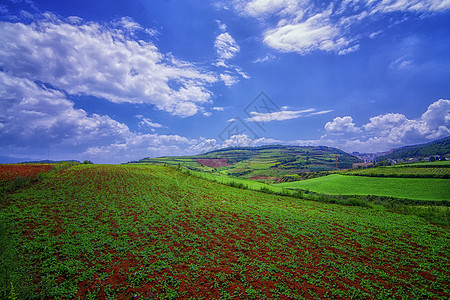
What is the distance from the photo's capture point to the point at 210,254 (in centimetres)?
991

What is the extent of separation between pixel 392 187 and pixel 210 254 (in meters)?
53.0

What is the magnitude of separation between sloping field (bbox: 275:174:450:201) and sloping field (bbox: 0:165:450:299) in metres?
31.6

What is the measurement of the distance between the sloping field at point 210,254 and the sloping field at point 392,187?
31565 millimetres

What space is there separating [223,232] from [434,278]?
10474mm

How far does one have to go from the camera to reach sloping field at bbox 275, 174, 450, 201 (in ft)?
125

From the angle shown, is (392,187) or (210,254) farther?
(392,187)

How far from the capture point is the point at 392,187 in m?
44.3

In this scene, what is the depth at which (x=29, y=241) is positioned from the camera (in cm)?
984

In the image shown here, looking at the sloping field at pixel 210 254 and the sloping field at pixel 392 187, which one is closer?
the sloping field at pixel 210 254

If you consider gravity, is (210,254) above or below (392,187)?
above

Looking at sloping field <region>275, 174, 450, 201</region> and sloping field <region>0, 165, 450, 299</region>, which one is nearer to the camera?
sloping field <region>0, 165, 450, 299</region>

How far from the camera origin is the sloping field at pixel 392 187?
38188mm

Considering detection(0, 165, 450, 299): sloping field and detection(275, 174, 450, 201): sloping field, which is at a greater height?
detection(0, 165, 450, 299): sloping field

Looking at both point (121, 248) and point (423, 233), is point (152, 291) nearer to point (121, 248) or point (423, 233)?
point (121, 248)
